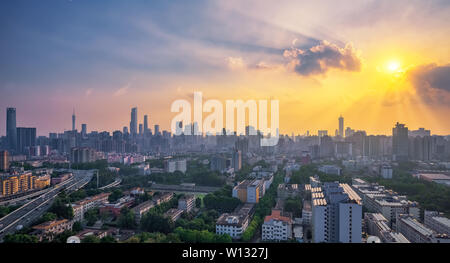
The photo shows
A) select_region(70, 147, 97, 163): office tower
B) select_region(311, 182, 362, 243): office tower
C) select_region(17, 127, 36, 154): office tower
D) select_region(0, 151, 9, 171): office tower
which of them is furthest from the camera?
select_region(70, 147, 97, 163): office tower

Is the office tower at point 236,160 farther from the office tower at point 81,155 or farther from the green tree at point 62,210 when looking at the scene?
the green tree at point 62,210

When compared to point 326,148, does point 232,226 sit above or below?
below

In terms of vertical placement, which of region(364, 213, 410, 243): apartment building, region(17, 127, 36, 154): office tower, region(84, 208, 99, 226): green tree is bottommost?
region(84, 208, 99, 226): green tree

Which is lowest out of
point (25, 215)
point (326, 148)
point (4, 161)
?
point (25, 215)

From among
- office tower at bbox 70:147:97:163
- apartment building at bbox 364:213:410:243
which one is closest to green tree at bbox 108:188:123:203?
apartment building at bbox 364:213:410:243

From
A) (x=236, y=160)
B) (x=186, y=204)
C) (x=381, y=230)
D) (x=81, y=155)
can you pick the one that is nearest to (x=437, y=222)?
(x=381, y=230)

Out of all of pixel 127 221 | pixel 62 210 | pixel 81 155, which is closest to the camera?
pixel 127 221

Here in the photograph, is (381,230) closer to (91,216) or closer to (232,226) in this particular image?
(232,226)

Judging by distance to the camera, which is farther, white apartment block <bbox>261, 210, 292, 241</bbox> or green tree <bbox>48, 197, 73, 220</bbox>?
green tree <bbox>48, 197, 73, 220</bbox>

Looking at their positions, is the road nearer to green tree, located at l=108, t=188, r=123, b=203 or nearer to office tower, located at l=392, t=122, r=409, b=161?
green tree, located at l=108, t=188, r=123, b=203
